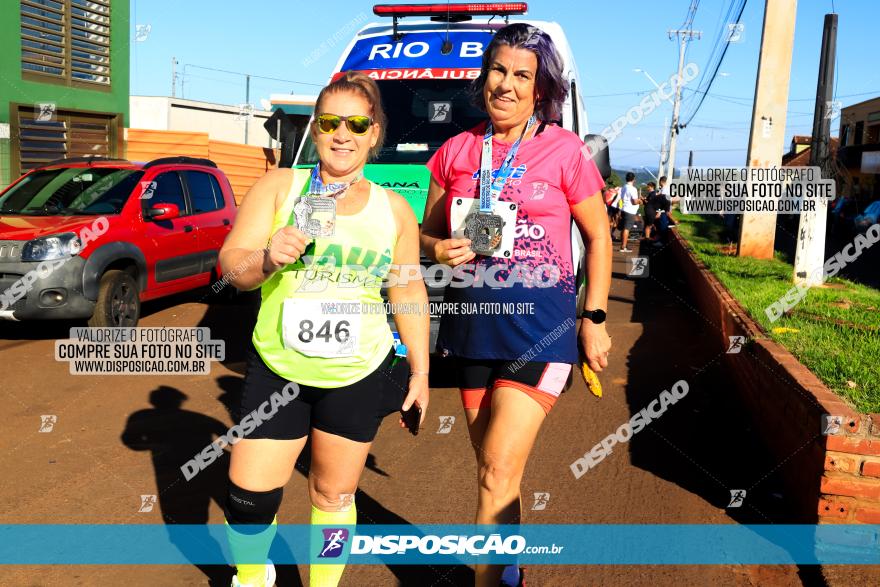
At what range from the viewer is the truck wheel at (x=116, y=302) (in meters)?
8.31

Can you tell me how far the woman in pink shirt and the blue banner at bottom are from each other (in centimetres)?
91

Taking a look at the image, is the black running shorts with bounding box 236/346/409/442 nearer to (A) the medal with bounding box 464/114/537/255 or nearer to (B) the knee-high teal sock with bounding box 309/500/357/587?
(B) the knee-high teal sock with bounding box 309/500/357/587

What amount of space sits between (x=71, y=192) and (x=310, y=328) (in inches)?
297

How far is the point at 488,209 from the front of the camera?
123 inches

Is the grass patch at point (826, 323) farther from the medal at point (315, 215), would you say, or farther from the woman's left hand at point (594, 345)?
the medal at point (315, 215)

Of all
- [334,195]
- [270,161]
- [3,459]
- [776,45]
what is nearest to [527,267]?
[334,195]

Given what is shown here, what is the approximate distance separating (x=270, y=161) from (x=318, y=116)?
74.3ft

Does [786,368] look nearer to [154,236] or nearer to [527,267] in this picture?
[527,267]

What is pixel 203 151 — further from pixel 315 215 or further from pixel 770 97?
pixel 315 215

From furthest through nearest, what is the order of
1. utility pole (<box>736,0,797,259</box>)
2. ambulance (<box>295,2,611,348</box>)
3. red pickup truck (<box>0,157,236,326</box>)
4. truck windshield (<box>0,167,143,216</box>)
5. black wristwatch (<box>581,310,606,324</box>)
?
utility pole (<box>736,0,797,259</box>)
truck windshield (<box>0,167,143,216</box>)
red pickup truck (<box>0,157,236,326</box>)
ambulance (<box>295,2,611,348</box>)
black wristwatch (<box>581,310,606,324</box>)

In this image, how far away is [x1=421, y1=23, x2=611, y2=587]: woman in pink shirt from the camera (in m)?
3.16

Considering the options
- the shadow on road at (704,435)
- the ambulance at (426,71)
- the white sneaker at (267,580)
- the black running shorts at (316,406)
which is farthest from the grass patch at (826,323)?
the white sneaker at (267,580)

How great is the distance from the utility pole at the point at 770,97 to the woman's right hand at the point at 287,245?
12144 millimetres

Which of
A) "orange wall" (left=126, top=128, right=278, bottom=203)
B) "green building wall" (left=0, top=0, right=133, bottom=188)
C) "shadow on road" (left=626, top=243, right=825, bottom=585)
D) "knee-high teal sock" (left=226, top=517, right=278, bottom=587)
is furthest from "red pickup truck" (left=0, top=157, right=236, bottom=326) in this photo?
"green building wall" (left=0, top=0, right=133, bottom=188)
